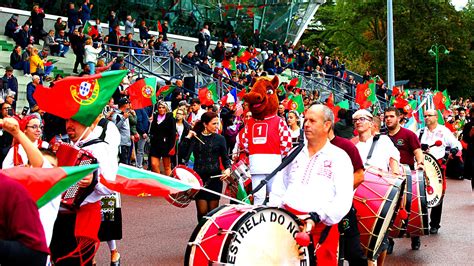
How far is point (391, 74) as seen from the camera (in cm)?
3294

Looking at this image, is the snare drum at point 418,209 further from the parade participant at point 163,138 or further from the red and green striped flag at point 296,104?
the red and green striped flag at point 296,104

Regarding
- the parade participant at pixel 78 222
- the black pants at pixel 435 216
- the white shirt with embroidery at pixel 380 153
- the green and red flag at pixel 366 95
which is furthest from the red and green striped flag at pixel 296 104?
the parade participant at pixel 78 222

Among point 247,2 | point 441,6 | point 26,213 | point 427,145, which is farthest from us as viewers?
point 441,6

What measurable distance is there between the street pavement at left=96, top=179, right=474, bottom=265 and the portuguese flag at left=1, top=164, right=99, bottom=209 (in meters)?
4.87

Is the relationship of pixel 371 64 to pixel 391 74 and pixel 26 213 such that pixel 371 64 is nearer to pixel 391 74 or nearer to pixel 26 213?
pixel 391 74

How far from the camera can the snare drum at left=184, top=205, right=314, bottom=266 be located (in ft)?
17.3

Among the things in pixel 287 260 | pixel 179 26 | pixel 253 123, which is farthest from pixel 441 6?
pixel 287 260

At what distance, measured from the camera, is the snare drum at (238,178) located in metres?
9.84

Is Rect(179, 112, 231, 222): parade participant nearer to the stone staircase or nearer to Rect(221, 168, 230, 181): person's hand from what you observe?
Rect(221, 168, 230, 181): person's hand

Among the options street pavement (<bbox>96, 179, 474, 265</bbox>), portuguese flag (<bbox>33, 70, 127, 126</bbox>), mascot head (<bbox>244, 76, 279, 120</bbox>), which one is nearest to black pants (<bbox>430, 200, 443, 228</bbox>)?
street pavement (<bbox>96, 179, 474, 265</bbox>)

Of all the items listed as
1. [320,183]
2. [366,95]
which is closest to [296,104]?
[366,95]

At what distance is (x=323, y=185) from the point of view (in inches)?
229

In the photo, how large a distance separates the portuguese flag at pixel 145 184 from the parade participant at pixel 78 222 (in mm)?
439

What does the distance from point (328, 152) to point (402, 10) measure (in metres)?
56.7
